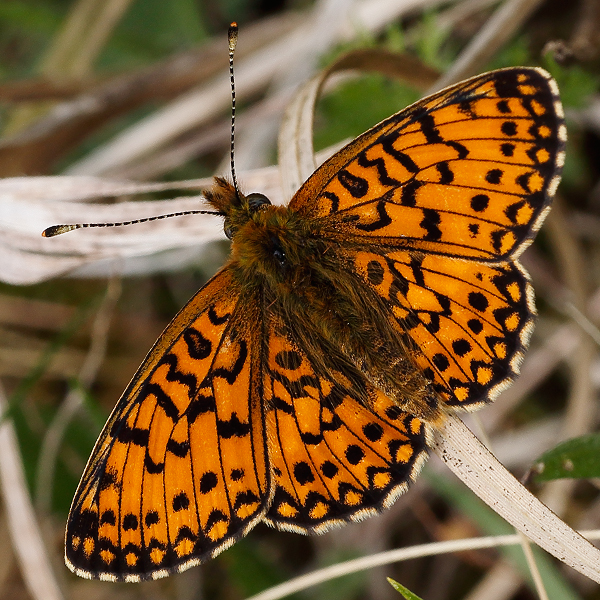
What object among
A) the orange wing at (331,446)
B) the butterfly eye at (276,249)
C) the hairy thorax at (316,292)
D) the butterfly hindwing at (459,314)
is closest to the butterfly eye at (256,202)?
the hairy thorax at (316,292)

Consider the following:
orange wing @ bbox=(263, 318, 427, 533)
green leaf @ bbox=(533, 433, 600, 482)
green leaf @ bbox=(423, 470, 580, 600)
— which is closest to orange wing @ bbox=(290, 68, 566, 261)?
orange wing @ bbox=(263, 318, 427, 533)

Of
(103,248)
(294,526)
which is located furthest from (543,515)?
(103,248)

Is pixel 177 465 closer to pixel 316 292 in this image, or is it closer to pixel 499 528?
pixel 316 292

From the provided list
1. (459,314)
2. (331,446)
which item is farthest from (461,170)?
(331,446)

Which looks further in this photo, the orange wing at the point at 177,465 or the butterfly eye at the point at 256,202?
the butterfly eye at the point at 256,202

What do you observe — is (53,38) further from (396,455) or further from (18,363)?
(396,455)

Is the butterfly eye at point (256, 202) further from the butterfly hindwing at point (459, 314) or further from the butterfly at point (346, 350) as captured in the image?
the butterfly hindwing at point (459, 314)

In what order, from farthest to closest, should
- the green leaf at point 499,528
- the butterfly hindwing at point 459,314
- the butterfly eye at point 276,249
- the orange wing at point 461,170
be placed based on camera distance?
the green leaf at point 499,528
the butterfly eye at point 276,249
the butterfly hindwing at point 459,314
the orange wing at point 461,170
